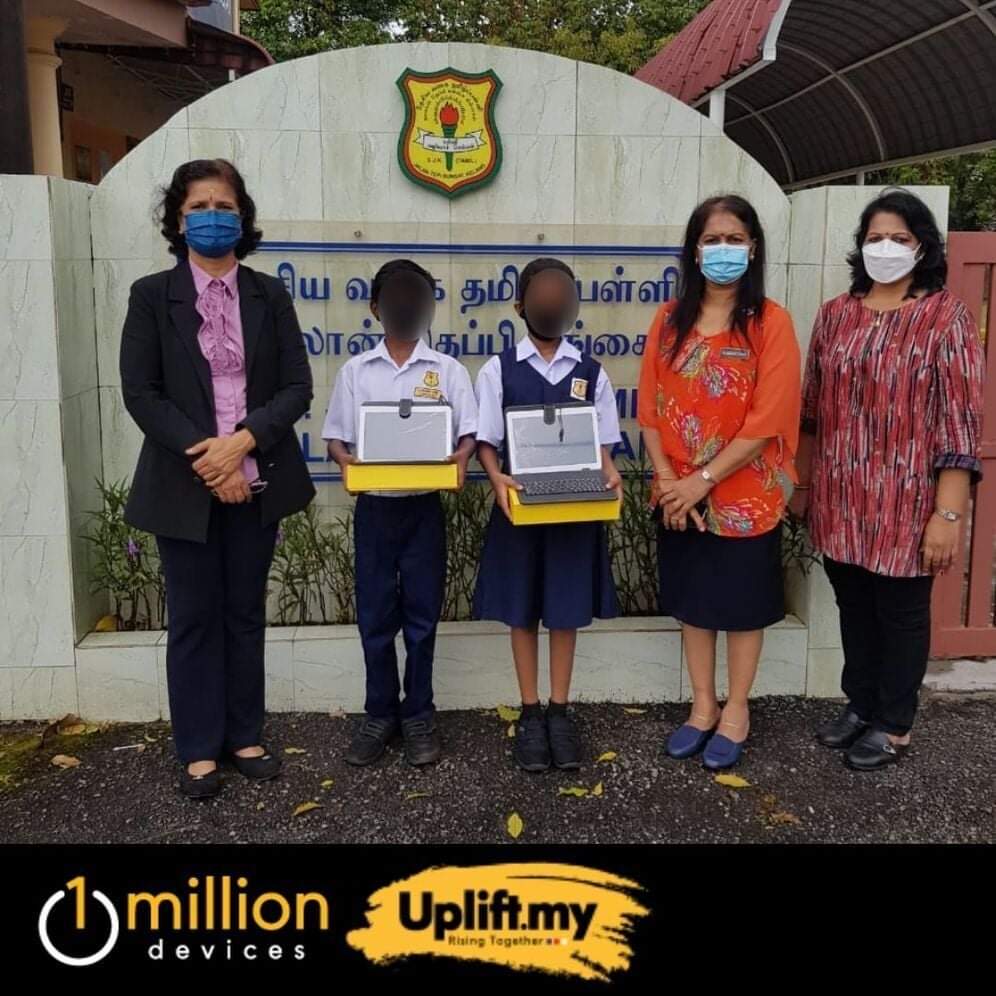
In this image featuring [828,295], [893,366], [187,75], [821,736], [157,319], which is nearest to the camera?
[157,319]

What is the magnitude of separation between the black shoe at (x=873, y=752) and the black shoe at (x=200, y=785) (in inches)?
89.1

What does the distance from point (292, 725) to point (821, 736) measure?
6.81 ft

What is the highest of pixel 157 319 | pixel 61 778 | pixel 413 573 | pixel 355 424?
pixel 157 319

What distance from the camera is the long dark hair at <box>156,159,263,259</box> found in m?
3.16

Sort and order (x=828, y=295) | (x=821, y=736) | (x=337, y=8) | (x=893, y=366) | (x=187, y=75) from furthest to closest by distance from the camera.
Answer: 1. (x=337, y=8)
2. (x=187, y=75)
3. (x=828, y=295)
4. (x=821, y=736)
5. (x=893, y=366)

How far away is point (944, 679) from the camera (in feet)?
14.3

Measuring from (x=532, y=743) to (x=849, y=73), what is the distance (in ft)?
26.7

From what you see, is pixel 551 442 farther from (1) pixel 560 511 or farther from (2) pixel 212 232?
(2) pixel 212 232

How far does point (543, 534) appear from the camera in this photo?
11.5ft

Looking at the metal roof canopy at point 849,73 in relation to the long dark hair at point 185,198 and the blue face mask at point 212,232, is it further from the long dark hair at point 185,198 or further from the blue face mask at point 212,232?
the blue face mask at point 212,232

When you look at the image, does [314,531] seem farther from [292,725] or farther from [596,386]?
[596,386]

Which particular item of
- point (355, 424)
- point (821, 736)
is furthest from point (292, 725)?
point (821, 736)

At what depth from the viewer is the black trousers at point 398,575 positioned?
3461 mm

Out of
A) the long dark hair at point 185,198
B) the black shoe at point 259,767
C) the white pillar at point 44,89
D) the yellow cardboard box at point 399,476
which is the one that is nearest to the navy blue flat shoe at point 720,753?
the yellow cardboard box at point 399,476
